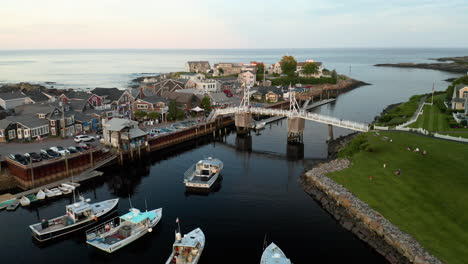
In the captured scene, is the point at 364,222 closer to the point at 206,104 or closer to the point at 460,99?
the point at 460,99

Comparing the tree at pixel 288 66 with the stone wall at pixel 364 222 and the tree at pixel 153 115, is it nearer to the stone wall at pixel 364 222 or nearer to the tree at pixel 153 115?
the tree at pixel 153 115

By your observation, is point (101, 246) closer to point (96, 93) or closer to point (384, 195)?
point (384, 195)

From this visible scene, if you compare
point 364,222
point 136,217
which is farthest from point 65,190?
point 364,222

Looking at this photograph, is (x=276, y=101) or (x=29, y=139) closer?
(x=29, y=139)

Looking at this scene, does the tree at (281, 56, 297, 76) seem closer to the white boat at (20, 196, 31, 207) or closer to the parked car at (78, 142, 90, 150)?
the parked car at (78, 142, 90, 150)

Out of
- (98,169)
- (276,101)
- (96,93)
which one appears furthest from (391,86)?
(98,169)

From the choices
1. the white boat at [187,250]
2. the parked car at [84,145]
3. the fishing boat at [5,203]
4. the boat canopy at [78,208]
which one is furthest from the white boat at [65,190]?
the white boat at [187,250]

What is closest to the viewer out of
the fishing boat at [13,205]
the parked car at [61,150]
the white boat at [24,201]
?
the fishing boat at [13,205]
